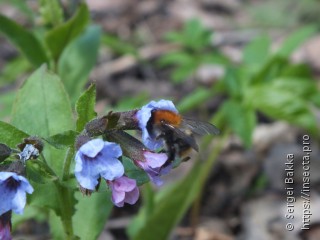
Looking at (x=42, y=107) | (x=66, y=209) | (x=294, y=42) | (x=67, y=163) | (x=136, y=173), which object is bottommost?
(x=294, y=42)

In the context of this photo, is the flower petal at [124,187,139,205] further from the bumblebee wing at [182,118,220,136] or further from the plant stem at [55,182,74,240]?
the plant stem at [55,182,74,240]

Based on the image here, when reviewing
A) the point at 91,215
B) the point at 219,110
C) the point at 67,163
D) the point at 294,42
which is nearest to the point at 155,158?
the point at 67,163

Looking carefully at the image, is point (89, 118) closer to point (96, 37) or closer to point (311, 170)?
point (96, 37)

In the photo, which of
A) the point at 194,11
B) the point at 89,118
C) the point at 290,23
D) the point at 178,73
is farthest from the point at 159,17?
the point at 89,118

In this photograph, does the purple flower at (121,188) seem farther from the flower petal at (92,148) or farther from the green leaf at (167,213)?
the green leaf at (167,213)

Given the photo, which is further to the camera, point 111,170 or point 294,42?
point 294,42

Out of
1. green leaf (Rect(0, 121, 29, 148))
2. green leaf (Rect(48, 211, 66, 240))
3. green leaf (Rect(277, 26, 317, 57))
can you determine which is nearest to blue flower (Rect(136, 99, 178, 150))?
green leaf (Rect(0, 121, 29, 148))

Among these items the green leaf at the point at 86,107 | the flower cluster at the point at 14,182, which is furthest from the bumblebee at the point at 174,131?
the flower cluster at the point at 14,182

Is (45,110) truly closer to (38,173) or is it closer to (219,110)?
(38,173)
